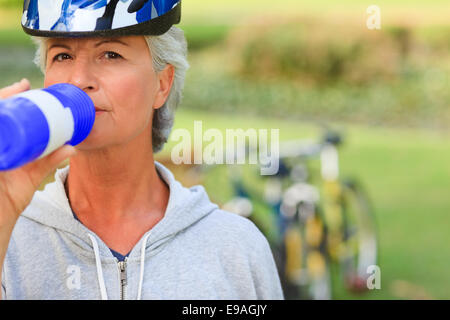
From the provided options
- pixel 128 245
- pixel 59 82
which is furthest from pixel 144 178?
pixel 59 82

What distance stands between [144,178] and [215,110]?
4435 millimetres

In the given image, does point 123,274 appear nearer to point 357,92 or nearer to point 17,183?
point 17,183

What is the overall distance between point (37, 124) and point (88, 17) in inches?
18.0

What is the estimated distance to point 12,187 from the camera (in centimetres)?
169

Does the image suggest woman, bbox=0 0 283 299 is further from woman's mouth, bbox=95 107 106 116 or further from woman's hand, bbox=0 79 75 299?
woman's hand, bbox=0 79 75 299

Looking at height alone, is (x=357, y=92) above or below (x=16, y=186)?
above

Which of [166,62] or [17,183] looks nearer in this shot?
[17,183]

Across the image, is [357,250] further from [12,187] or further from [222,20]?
[12,187]

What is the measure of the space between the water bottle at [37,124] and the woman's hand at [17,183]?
0.07 m

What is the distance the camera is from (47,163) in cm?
167

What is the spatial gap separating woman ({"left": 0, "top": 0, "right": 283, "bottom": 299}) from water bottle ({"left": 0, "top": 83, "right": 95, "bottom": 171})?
17cm

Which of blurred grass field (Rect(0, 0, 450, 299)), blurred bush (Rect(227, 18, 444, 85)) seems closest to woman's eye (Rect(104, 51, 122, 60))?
blurred grass field (Rect(0, 0, 450, 299))

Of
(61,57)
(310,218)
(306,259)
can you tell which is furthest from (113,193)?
(306,259)

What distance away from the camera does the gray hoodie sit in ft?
6.68
